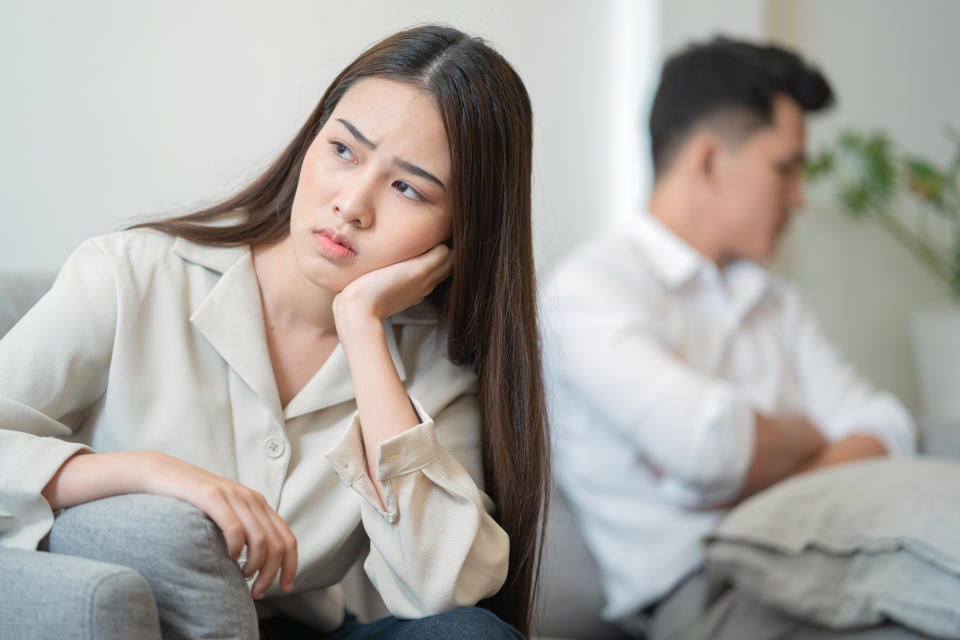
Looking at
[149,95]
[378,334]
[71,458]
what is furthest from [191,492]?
[149,95]

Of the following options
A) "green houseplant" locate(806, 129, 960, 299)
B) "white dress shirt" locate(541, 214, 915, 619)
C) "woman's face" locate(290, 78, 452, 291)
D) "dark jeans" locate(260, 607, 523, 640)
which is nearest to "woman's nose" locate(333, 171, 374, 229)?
"woman's face" locate(290, 78, 452, 291)

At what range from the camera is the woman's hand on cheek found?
2.98 feet

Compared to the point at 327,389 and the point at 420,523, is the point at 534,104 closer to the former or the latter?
the point at 327,389

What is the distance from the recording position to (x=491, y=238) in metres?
0.98

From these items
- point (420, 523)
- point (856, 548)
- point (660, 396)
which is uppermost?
point (420, 523)

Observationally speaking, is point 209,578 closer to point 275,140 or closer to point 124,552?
point 124,552

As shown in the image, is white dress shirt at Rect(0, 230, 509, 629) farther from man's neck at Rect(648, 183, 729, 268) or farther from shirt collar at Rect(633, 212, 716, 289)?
man's neck at Rect(648, 183, 729, 268)

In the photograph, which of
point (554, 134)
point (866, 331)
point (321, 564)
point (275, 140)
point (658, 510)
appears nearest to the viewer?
point (321, 564)

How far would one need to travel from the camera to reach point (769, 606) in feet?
4.36

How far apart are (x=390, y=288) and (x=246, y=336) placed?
16cm

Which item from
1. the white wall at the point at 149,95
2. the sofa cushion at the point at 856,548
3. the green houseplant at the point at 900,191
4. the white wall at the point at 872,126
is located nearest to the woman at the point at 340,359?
the white wall at the point at 149,95

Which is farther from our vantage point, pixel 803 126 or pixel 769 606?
pixel 803 126

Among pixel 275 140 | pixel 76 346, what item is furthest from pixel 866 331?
pixel 76 346

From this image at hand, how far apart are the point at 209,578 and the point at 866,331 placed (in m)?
2.33
